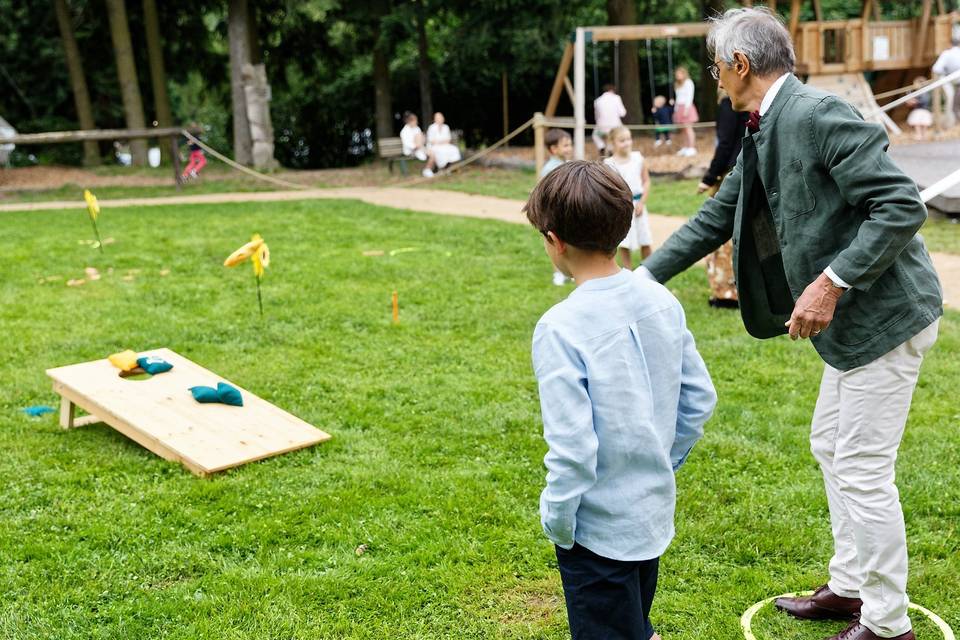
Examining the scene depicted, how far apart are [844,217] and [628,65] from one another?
19.1 m

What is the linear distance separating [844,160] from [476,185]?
539 inches

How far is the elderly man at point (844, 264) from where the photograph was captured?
8.46ft

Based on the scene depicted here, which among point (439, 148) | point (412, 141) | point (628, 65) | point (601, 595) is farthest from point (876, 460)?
point (628, 65)

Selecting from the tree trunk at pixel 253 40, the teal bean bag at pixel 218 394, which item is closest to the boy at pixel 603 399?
Answer: the teal bean bag at pixel 218 394

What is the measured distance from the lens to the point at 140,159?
20.8 metres

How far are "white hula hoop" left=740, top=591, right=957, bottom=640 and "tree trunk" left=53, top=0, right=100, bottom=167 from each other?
20.6 m

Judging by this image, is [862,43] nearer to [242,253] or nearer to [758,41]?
[242,253]

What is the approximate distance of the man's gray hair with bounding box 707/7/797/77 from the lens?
275 centimetres

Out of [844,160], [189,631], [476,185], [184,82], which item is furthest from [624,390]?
[184,82]

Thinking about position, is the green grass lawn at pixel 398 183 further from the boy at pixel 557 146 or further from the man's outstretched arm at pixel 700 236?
the man's outstretched arm at pixel 700 236

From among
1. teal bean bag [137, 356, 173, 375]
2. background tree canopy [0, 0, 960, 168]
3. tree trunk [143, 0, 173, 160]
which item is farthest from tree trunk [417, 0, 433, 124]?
teal bean bag [137, 356, 173, 375]

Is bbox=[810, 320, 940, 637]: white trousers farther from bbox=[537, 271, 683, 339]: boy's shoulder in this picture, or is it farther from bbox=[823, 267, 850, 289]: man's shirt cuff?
bbox=[537, 271, 683, 339]: boy's shoulder

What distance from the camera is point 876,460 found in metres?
2.83

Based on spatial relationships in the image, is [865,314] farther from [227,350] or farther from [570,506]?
[227,350]
